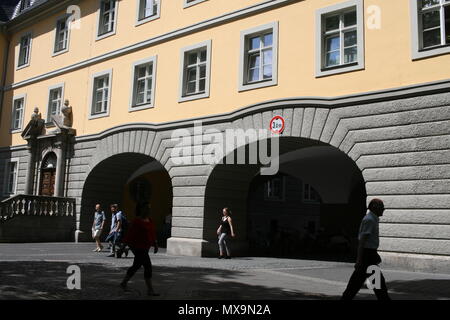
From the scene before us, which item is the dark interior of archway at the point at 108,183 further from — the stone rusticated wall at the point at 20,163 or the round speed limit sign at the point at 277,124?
the round speed limit sign at the point at 277,124

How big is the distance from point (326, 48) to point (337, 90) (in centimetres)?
146

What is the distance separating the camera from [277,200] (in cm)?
3284

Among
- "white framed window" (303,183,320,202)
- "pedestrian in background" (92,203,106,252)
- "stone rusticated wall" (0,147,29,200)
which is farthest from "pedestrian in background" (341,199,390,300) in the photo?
"white framed window" (303,183,320,202)

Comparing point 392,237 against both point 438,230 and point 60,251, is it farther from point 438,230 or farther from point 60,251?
point 60,251

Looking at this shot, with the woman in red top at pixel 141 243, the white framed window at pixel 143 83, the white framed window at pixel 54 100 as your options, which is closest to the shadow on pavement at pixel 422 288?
the woman in red top at pixel 141 243

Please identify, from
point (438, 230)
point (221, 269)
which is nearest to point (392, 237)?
point (438, 230)

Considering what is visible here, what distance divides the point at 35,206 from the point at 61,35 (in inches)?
347

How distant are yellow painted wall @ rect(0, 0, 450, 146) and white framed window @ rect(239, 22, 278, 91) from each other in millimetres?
194

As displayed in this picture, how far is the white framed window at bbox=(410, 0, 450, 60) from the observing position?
12188 mm

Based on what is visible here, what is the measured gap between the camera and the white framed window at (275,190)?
32.4 m

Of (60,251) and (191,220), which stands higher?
(191,220)

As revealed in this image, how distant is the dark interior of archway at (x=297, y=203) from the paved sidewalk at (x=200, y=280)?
3.42 meters
